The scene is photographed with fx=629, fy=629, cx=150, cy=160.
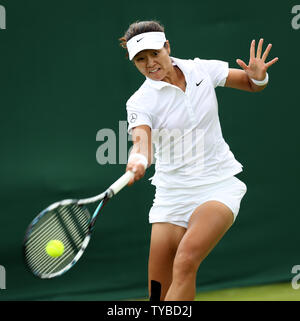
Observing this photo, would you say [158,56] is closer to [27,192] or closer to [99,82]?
[99,82]

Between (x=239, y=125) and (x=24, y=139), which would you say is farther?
(x=239, y=125)

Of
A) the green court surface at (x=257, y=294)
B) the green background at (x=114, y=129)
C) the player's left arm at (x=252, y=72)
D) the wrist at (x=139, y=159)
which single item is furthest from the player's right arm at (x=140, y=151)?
the green court surface at (x=257, y=294)

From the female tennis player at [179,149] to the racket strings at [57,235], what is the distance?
0.40 metres

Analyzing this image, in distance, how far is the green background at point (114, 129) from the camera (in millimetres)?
3635

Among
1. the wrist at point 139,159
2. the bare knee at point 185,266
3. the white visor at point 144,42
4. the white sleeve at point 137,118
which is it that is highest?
the white visor at point 144,42

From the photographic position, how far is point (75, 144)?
12.3ft

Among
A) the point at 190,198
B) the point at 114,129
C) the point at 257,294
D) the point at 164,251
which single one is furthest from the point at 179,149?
the point at 257,294

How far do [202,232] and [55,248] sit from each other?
0.60 m

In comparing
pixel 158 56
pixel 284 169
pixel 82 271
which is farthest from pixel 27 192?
pixel 284 169

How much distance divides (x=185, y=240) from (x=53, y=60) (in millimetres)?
1603

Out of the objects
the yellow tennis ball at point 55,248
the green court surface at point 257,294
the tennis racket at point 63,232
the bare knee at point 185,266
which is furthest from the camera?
the green court surface at point 257,294

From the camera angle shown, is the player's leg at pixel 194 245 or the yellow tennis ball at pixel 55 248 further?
the player's leg at pixel 194 245

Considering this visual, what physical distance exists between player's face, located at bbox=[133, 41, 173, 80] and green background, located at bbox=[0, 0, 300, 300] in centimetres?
110

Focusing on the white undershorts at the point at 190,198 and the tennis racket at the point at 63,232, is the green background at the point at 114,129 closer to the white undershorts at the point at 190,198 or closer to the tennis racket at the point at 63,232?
the white undershorts at the point at 190,198
